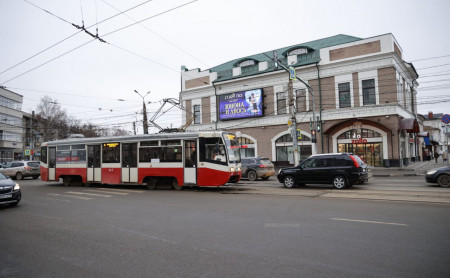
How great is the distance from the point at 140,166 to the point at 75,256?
10.6 m

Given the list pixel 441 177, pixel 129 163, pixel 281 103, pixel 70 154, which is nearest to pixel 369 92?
pixel 281 103

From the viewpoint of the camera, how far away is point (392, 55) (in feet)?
76.2

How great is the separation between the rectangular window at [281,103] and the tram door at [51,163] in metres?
19.7

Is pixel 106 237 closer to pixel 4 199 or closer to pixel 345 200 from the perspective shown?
pixel 4 199

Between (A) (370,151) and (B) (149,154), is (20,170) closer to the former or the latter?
(B) (149,154)

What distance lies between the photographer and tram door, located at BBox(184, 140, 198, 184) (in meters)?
14.1

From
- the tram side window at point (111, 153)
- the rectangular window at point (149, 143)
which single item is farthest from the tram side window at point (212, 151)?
the tram side window at point (111, 153)

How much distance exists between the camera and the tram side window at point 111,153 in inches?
639

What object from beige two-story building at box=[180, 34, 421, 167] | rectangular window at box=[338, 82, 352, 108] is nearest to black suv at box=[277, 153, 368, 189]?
beige two-story building at box=[180, 34, 421, 167]

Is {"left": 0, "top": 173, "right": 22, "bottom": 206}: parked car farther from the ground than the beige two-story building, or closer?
closer

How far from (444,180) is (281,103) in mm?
16920

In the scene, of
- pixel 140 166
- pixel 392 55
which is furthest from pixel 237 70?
pixel 140 166

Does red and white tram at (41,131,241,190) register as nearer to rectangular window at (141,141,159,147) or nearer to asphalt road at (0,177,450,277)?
rectangular window at (141,141,159,147)

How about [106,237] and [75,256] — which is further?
[106,237]
